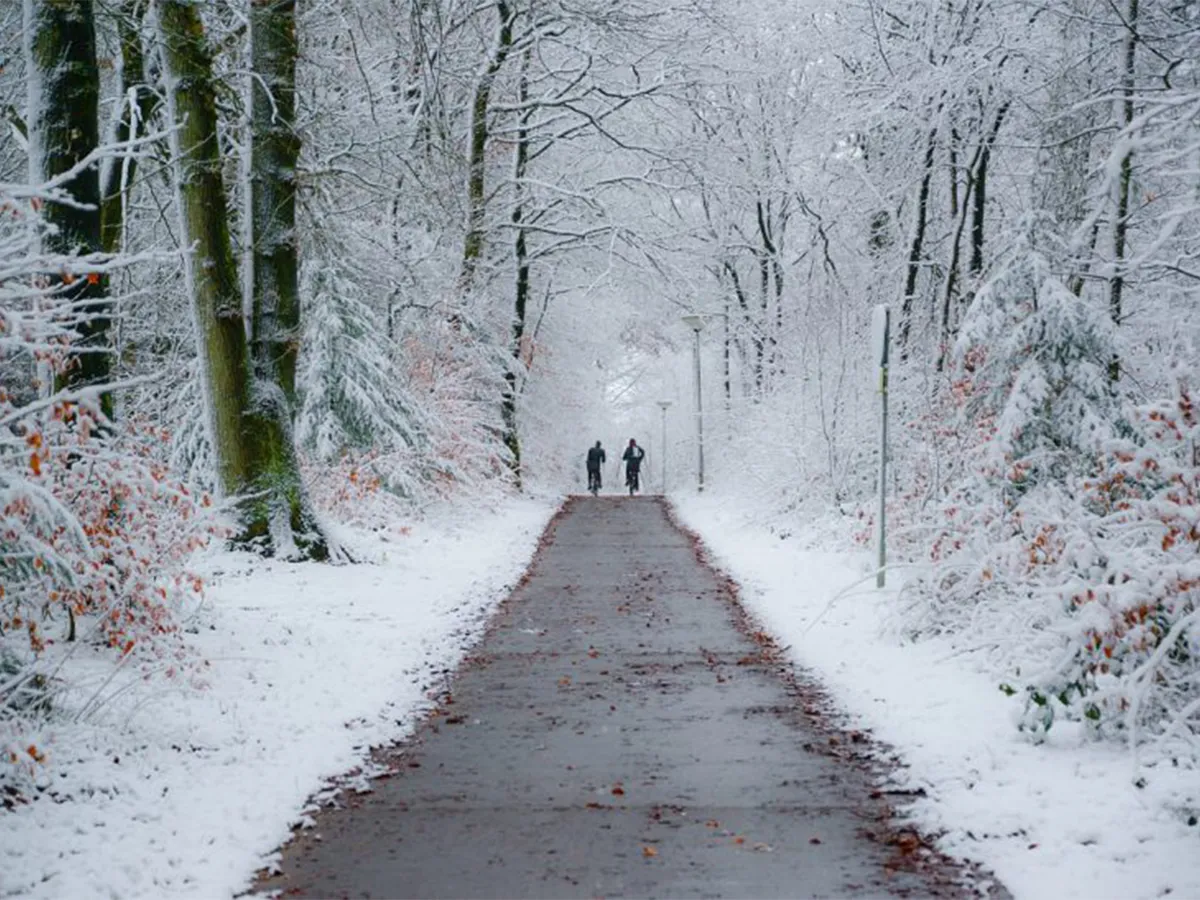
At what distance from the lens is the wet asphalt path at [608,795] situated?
14.8ft

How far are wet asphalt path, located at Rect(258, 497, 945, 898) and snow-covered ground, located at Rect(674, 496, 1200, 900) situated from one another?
0.43 m

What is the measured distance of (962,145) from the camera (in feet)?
53.1

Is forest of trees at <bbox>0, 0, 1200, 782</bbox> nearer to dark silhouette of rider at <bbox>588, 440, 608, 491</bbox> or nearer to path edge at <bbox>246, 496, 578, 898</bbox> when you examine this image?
path edge at <bbox>246, 496, 578, 898</bbox>

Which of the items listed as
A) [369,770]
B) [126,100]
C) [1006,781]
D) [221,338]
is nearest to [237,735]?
[369,770]

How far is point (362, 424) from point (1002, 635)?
11919mm

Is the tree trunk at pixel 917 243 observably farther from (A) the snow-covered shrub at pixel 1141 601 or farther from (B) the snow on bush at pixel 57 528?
(B) the snow on bush at pixel 57 528

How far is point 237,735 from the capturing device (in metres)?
6.33

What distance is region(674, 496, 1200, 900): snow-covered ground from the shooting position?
14.5ft

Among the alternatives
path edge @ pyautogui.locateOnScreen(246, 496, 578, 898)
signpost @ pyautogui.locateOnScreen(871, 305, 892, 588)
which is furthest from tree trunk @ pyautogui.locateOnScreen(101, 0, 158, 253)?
signpost @ pyautogui.locateOnScreen(871, 305, 892, 588)

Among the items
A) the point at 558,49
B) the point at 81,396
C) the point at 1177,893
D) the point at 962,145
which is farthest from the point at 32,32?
the point at 558,49

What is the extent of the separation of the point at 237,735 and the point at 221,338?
6.63 metres

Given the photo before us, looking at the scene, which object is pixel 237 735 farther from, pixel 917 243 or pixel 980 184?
pixel 917 243

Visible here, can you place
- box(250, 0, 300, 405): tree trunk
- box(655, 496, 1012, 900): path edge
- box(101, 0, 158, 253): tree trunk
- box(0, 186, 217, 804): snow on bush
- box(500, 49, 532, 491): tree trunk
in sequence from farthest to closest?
1. box(500, 49, 532, 491): tree trunk
2. box(250, 0, 300, 405): tree trunk
3. box(101, 0, 158, 253): tree trunk
4. box(655, 496, 1012, 900): path edge
5. box(0, 186, 217, 804): snow on bush

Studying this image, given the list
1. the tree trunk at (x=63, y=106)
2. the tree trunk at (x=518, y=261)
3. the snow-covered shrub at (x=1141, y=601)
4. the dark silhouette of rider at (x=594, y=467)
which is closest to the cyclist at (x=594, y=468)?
the dark silhouette of rider at (x=594, y=467)
